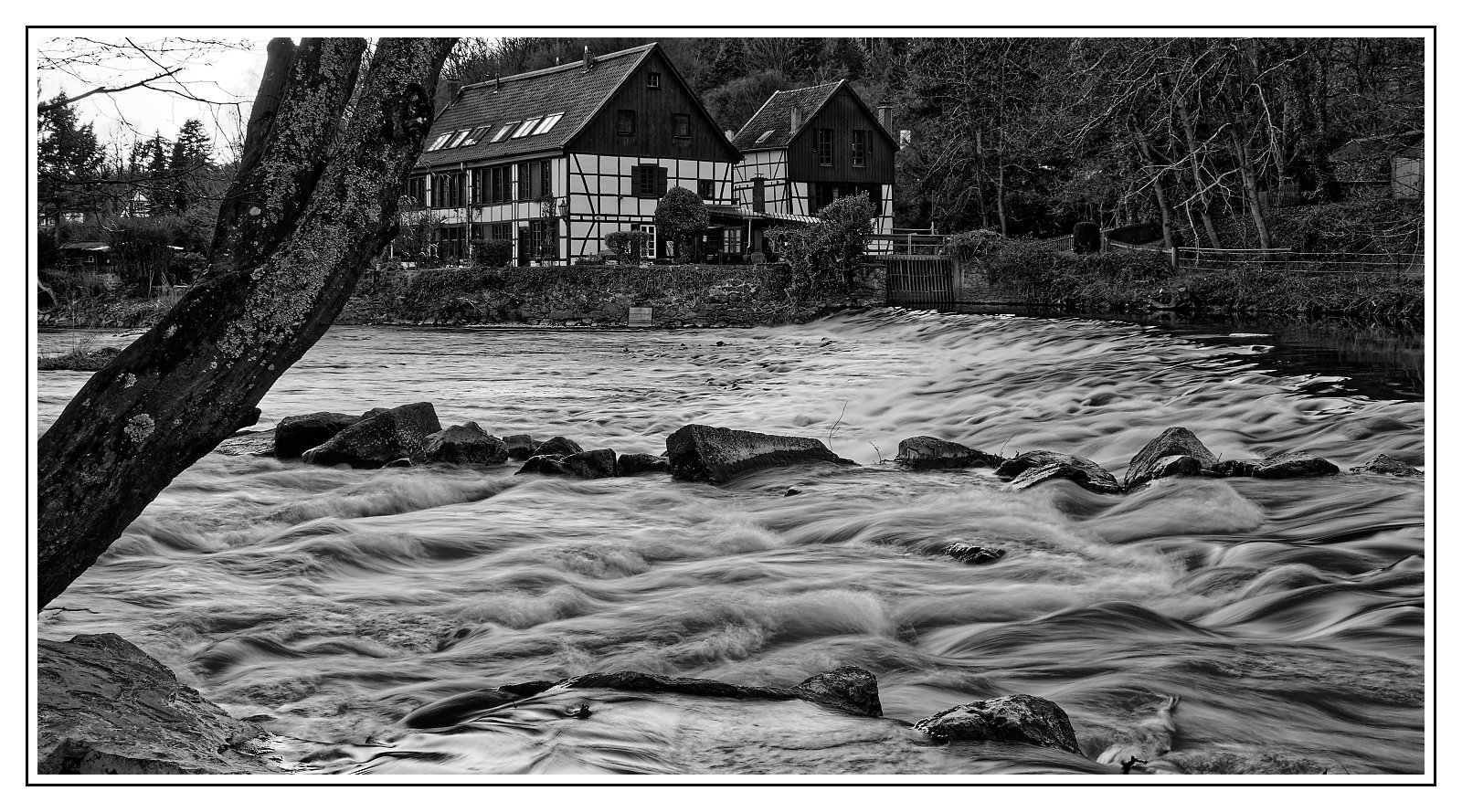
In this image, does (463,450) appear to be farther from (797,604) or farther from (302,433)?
(797,604)

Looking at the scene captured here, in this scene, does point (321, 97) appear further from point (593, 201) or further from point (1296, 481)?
point (593, 201)

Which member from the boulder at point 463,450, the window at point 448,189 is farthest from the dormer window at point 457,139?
the boulder at point 463,450

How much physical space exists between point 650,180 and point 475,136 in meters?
8.71

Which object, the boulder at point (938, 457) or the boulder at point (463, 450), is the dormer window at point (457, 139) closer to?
the boulder at point (463, 450)

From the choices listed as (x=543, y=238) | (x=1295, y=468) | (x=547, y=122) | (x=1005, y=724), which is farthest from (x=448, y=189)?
(x=1005, y=724)

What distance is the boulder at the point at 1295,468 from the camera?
33.9 feet

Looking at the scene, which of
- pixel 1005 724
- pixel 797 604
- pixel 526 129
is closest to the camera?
pixel 1005 724

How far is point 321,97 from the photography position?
140 inches

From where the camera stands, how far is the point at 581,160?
42.9 meters

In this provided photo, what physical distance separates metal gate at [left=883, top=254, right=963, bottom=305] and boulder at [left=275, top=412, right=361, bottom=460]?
26700mm

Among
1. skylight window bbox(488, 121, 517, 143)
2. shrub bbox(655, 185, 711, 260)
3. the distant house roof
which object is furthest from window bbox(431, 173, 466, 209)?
the distant house roof

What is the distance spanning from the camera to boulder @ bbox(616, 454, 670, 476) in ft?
38.5

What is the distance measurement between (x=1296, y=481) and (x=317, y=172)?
912 centimetres
